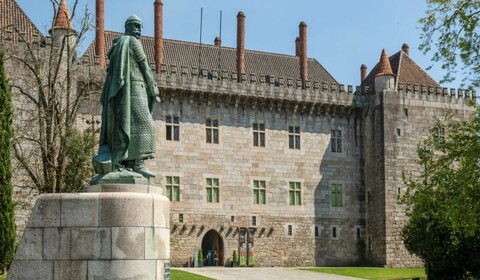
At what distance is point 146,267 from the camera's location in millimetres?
12562

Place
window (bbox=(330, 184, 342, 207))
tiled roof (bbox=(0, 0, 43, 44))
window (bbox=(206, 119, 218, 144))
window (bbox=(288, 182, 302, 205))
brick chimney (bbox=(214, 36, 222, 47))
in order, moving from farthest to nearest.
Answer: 1. brick chimney (bbox=(214, 36, 222, 47))
2. window (bbox=(330, 184, 342, 207))
3. window (bbox=(288, 182, 302, 205))
4. window (bbox=(206, 119, 218, 144))
5. tiled roof (bbox=(0, 0, 43, 44))

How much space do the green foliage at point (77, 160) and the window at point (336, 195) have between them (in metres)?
18.0

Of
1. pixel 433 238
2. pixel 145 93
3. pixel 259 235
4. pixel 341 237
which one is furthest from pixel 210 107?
pixel 145 93

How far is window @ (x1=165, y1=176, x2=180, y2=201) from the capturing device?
4325 centimetres

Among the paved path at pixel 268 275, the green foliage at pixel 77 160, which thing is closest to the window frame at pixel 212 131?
the paved path at pixel 268 275

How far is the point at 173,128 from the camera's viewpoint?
44094 millimetres

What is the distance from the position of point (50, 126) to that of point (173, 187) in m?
12.4

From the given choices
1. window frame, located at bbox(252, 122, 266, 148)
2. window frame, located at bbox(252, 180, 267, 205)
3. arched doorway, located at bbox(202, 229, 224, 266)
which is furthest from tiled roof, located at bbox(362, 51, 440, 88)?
arched doorway, located at bbox(202, 229, 224, 266)

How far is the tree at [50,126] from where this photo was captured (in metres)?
31.8

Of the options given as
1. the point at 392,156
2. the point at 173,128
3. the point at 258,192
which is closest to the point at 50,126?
the point at 173,128

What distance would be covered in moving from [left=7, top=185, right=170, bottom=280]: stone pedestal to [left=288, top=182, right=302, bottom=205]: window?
112 ft

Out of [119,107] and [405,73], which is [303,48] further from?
[119,107]

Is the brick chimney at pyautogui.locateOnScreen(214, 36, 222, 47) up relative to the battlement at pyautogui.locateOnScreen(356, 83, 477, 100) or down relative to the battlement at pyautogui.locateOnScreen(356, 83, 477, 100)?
up

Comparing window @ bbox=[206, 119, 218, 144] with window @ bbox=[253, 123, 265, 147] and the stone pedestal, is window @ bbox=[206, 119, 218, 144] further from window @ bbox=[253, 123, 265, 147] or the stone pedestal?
the stone pedestal
